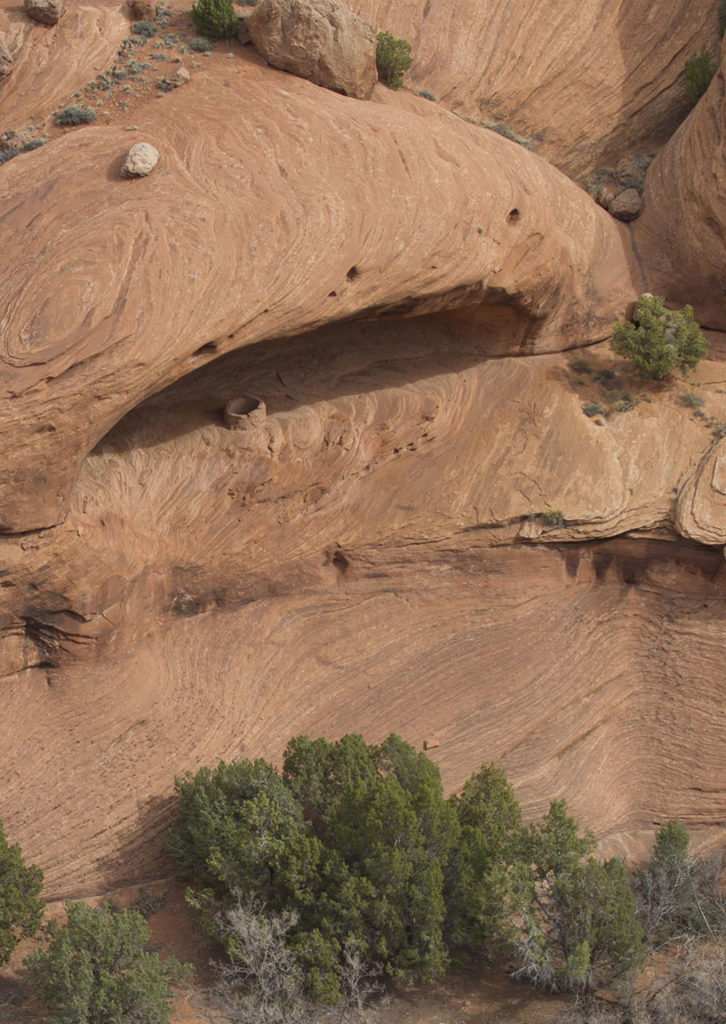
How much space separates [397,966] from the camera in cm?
1395

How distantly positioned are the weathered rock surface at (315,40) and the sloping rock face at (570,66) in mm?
3319

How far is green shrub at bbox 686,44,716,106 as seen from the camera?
1934 centimetres

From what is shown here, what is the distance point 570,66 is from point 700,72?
2390 mm

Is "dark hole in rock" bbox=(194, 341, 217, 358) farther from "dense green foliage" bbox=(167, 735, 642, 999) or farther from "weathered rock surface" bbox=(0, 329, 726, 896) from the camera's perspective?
"dense green foliage" bbox=(167, 735, 642, 999)

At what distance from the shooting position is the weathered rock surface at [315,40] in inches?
612

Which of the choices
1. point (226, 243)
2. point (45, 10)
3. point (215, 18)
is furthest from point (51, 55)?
point (226, 243)

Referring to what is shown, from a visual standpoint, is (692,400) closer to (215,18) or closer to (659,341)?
(659,341)

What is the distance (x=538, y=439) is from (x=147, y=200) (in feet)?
25.3

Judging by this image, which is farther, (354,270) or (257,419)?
(257,419)

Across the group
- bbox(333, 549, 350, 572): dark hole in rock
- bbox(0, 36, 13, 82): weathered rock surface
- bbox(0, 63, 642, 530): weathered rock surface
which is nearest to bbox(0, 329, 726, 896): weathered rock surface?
bbox(333, 549, 350, 572): dark hole in rock

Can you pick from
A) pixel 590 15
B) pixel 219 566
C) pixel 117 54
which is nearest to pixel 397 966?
pixel 219 566

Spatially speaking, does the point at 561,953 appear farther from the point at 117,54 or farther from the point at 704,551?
the point at 117,54

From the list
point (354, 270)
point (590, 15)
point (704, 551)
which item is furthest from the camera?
point (590, 15)

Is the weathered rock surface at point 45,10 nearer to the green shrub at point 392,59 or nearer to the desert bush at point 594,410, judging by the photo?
the green shrub at point 392,59
